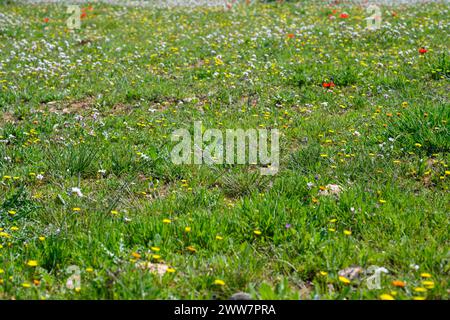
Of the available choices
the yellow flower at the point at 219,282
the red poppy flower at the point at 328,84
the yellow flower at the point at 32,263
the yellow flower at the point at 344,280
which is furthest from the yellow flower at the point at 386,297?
the red poppy flower at the point at 328,84

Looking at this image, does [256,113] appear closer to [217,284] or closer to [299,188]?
[299,188]

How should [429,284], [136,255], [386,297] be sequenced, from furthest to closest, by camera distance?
[136,255], [429,284], [386,297]

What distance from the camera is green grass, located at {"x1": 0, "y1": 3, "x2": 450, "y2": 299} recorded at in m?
4.14

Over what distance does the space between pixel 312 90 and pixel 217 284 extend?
566cm

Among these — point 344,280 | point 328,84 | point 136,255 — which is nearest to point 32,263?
point 136,255

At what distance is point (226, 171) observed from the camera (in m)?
6.17

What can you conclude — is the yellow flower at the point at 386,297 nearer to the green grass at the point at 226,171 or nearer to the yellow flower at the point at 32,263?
the green grass at the point at 226,171

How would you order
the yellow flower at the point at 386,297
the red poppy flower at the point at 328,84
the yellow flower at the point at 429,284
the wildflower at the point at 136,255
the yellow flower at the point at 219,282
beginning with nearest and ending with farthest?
the yellow flower at the point at 386,297, the yellow flower at the point at 429,284, the yellow flower at the point at 219,282, the wildflower at the point at 136,255, the red poppy flower at the point at 328,84

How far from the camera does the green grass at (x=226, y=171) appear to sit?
13.6 ft

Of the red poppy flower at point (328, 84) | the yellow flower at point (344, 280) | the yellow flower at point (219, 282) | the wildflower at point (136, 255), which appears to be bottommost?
the yellow flower at point (219, 282)

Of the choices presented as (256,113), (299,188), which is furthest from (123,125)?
(299,188)

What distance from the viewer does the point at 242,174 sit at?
19.4 feet

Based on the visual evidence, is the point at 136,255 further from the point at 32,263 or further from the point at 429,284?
the point at 429,284
